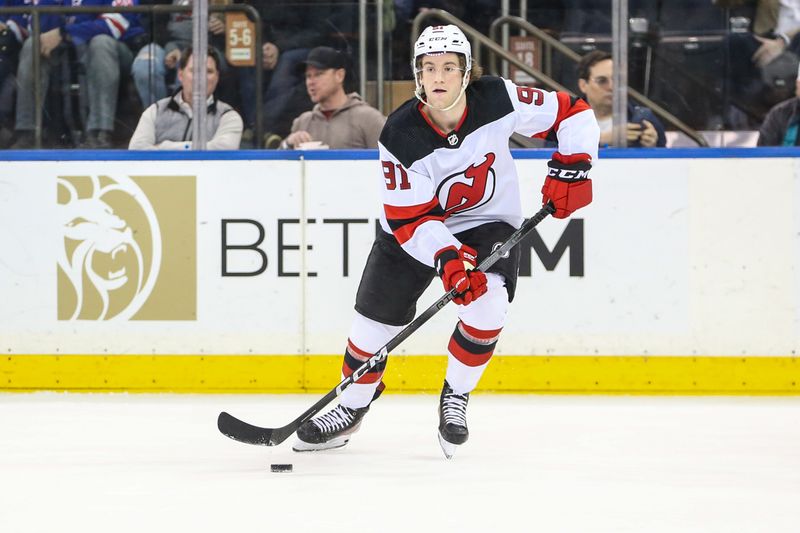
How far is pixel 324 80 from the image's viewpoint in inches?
180

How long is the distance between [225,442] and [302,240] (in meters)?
1.11

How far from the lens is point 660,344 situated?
14.6 ft

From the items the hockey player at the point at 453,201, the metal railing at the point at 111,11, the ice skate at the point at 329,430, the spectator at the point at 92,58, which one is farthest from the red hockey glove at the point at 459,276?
the spectator at the point at 92,58

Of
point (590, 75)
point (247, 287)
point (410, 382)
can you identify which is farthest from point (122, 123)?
point (590, 75)

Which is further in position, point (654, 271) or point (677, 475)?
point (654, 271)

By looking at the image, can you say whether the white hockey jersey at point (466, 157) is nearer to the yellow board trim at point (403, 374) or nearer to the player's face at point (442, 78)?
the player's face at point (442, 78)

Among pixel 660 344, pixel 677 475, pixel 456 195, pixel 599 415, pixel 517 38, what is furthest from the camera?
pixel 517 38

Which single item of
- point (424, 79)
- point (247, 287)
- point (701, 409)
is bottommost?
point (701, 409)

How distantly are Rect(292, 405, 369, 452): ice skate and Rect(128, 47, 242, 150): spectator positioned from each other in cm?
145

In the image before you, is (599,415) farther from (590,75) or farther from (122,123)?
(122,123)

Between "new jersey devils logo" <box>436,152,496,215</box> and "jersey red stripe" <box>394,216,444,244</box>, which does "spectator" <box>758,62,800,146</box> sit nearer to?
"new jersey devils logo" <box>436,152,496,215</box>

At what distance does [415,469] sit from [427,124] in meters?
0.83

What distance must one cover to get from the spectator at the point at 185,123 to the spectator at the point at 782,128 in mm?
1797

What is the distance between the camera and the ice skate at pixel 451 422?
10.6ft
